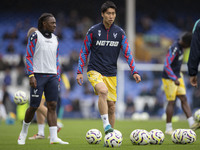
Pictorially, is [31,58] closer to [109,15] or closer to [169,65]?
[109,15]

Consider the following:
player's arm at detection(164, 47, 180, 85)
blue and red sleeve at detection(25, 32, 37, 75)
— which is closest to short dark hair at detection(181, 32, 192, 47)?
player's arm at detection(164, 47, 180, 85)

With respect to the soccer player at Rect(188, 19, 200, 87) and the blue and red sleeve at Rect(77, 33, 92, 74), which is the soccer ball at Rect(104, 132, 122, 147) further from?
the soccer player at Rect(188, 19, 200, 87)

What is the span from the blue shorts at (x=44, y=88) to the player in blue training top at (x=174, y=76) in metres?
3.65

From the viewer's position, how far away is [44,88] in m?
7.55

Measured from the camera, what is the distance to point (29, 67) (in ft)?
23.7

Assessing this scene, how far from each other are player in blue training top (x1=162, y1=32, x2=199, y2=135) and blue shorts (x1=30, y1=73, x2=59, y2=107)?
144 inches

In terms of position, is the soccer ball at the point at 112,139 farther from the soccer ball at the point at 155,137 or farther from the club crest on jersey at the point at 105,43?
the club crest on jersey at the point at 105,43

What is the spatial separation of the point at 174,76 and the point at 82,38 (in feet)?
49.7

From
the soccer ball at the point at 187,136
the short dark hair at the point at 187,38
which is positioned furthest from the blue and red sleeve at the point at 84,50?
the short dark hair at the point at 187,38

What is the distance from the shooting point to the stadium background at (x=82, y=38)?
20.3 meters

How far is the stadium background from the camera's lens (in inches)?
798

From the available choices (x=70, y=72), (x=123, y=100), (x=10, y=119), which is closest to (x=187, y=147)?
(x=10, y=119)

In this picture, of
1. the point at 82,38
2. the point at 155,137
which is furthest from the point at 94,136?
the point at 82,38

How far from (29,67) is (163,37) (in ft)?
63.7
